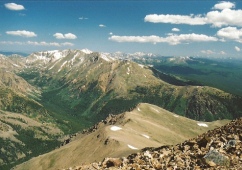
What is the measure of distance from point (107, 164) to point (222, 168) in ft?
41.3

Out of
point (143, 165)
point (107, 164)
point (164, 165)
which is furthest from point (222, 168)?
point (107, 164)

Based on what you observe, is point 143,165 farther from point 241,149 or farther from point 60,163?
point 60,163

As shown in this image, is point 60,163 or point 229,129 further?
point 60,163

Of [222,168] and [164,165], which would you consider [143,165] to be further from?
[222,168]

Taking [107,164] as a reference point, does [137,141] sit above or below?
below

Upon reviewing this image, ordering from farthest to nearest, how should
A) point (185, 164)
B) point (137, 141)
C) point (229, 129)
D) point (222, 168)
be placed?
point (137, 141), point (229, 129), point (185, 164), point (222, 168)

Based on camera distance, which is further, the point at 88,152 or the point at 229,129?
the point at 88,152

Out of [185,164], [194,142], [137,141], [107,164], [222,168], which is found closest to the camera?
[222,168]

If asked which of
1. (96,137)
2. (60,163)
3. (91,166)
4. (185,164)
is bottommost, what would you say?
(60,163)

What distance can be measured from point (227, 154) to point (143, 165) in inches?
336

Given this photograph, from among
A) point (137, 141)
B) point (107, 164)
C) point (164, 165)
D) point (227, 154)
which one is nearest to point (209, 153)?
point (227, 154)

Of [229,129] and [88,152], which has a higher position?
[229,129]

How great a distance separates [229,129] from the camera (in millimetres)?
41125

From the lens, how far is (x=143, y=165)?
31672 mm
